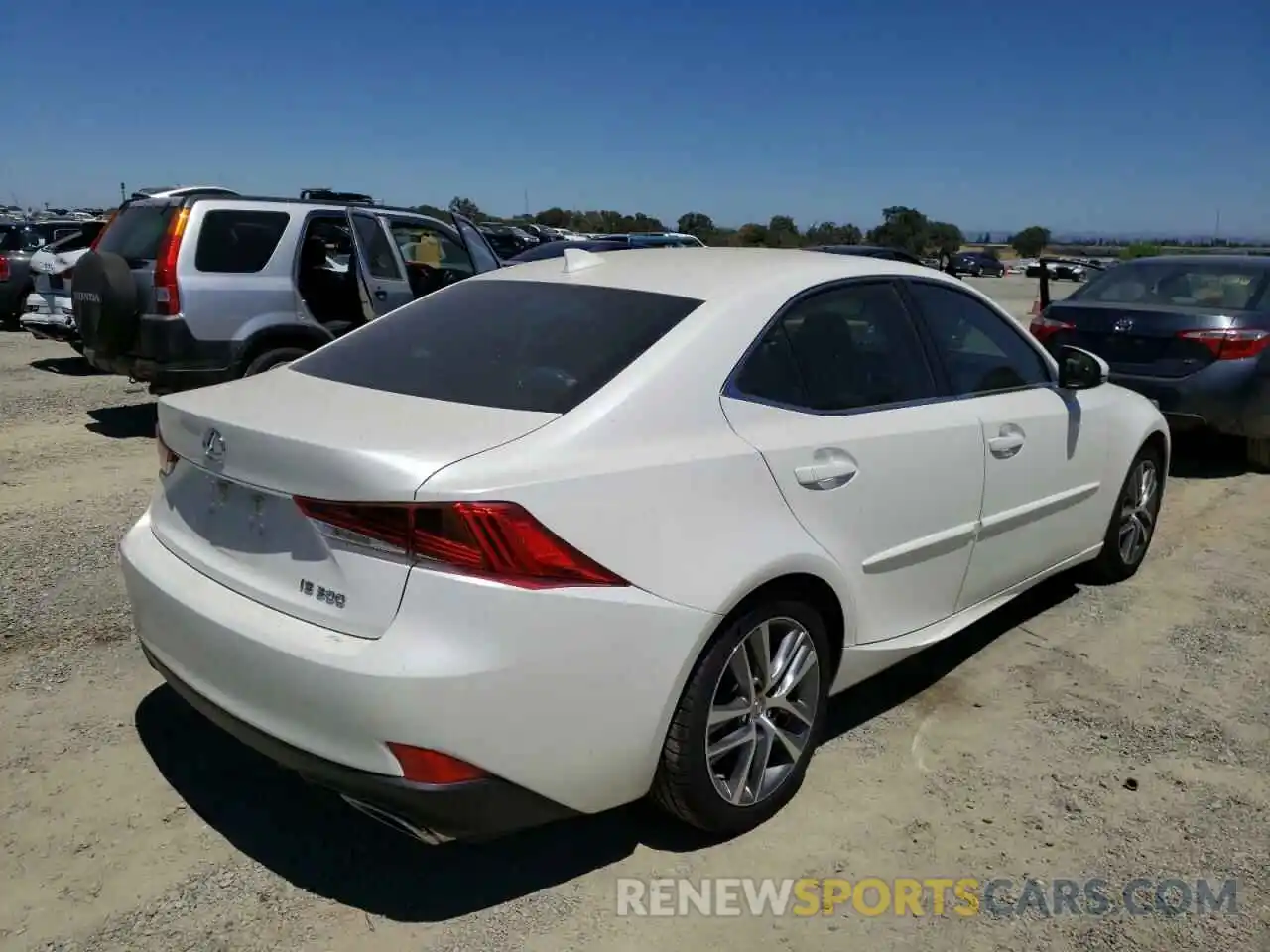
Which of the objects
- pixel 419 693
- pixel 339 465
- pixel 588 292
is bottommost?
pixel 419 693

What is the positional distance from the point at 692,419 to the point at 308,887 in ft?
5.24

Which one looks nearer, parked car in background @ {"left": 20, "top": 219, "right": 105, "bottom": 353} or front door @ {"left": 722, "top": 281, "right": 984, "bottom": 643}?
front door @ {"left": 722, "top": 281, "right": 984, "bottom": 643}

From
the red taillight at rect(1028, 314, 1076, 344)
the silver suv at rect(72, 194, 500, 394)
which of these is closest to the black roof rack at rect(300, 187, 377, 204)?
the silver suv at rect(72, 194, 500, 394)

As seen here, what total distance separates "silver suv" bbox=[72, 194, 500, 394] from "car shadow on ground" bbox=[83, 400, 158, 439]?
1.60ft

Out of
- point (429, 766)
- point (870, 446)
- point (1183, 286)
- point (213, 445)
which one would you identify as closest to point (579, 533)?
point (429, 766)

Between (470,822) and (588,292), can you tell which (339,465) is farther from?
(588,292)

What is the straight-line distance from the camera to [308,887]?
276 centimetres

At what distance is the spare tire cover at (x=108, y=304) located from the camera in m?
7.16

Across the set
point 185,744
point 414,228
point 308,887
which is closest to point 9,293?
point 414,228

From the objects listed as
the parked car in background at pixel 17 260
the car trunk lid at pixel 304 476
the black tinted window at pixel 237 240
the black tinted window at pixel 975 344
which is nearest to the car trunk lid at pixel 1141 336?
the black tinted window at pixel 975 344

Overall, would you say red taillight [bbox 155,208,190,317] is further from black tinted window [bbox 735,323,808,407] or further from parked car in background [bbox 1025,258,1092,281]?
parked car in background [bbox 1025,258,1092,281]

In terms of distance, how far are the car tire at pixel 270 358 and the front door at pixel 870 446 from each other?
201 inches

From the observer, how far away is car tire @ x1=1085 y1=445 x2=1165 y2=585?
503 centimetres

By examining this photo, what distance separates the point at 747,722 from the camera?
2984mm
